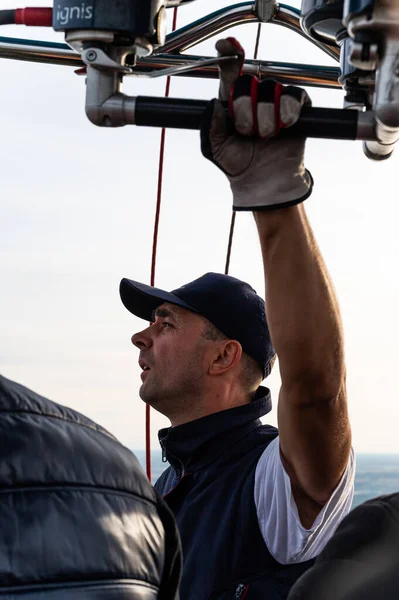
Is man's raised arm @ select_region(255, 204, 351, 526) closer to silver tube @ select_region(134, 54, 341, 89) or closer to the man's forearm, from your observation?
the man's forearm

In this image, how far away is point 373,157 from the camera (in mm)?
1659

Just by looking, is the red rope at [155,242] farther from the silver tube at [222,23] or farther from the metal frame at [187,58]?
the metal frame at [187,58]

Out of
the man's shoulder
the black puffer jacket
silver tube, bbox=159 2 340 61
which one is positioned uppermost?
silver tube, bbox=159 2 340 61

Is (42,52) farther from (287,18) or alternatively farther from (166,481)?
(166,481)

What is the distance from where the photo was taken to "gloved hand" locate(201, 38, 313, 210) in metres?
1.50

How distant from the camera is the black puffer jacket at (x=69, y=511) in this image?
2.88 feet

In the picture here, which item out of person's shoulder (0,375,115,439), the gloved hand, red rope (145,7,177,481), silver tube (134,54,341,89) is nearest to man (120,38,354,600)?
the gloved hand

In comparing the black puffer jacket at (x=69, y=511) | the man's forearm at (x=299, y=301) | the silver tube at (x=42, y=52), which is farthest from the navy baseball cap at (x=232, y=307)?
the black puffer jacket at (x=69, y=511)

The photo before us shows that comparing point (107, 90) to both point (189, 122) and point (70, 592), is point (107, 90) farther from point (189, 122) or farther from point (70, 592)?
point (70, 592)

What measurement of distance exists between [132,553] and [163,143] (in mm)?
1809

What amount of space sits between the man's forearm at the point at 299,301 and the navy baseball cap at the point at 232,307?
0.79 m

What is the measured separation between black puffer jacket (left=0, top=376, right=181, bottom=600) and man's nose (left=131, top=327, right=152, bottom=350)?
1.96m

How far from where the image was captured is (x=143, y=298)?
3070 millimetres

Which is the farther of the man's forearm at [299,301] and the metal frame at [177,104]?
the man's forearm at [299,301]
